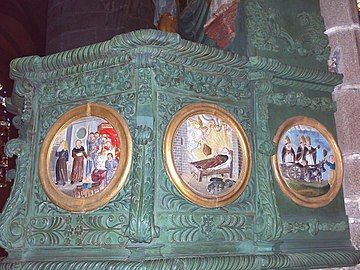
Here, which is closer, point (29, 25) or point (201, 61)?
point (201, 61)

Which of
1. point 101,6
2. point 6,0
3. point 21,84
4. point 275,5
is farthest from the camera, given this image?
point 6,0

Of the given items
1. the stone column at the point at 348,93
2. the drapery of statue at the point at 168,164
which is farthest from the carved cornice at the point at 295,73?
the stone column at the point at 348,93

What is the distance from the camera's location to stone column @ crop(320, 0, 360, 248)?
378 centimetres

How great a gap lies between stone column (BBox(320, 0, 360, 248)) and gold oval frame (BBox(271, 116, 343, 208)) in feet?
0.85

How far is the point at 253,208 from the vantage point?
3.15 metres

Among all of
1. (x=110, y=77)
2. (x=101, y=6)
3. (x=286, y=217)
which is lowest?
(x=286, y=217)

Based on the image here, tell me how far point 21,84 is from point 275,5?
1.95 meters

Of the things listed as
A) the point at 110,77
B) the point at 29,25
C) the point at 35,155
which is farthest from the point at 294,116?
the point at 29,25

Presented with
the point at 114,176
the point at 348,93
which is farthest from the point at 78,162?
the point at 348,93

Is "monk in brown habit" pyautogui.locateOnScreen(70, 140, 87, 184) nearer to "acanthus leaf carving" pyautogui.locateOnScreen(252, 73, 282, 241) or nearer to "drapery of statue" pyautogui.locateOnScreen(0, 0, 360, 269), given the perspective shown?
"drapery of statue" pyautogui.locateOnScreen(0, 0, 360, 269)

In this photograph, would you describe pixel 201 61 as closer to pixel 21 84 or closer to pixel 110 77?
pixel 110 77

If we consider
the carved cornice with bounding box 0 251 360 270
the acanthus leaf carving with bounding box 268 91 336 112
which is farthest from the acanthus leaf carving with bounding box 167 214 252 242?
the acanthus leaf carving with bounding box 268 91 336 112

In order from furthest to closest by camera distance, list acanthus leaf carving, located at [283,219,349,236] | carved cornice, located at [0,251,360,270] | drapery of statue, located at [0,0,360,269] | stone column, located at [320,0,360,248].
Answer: stone column, located at [320,0,360,248]
acanthus leaf carving, located at [283,219,349,236]
drapery of statue, located at [0,0,360,269]
carved cornice, located at [0,251,360,270]

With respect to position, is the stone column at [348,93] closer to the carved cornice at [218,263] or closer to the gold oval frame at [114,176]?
the carved cornice at [218,263]
